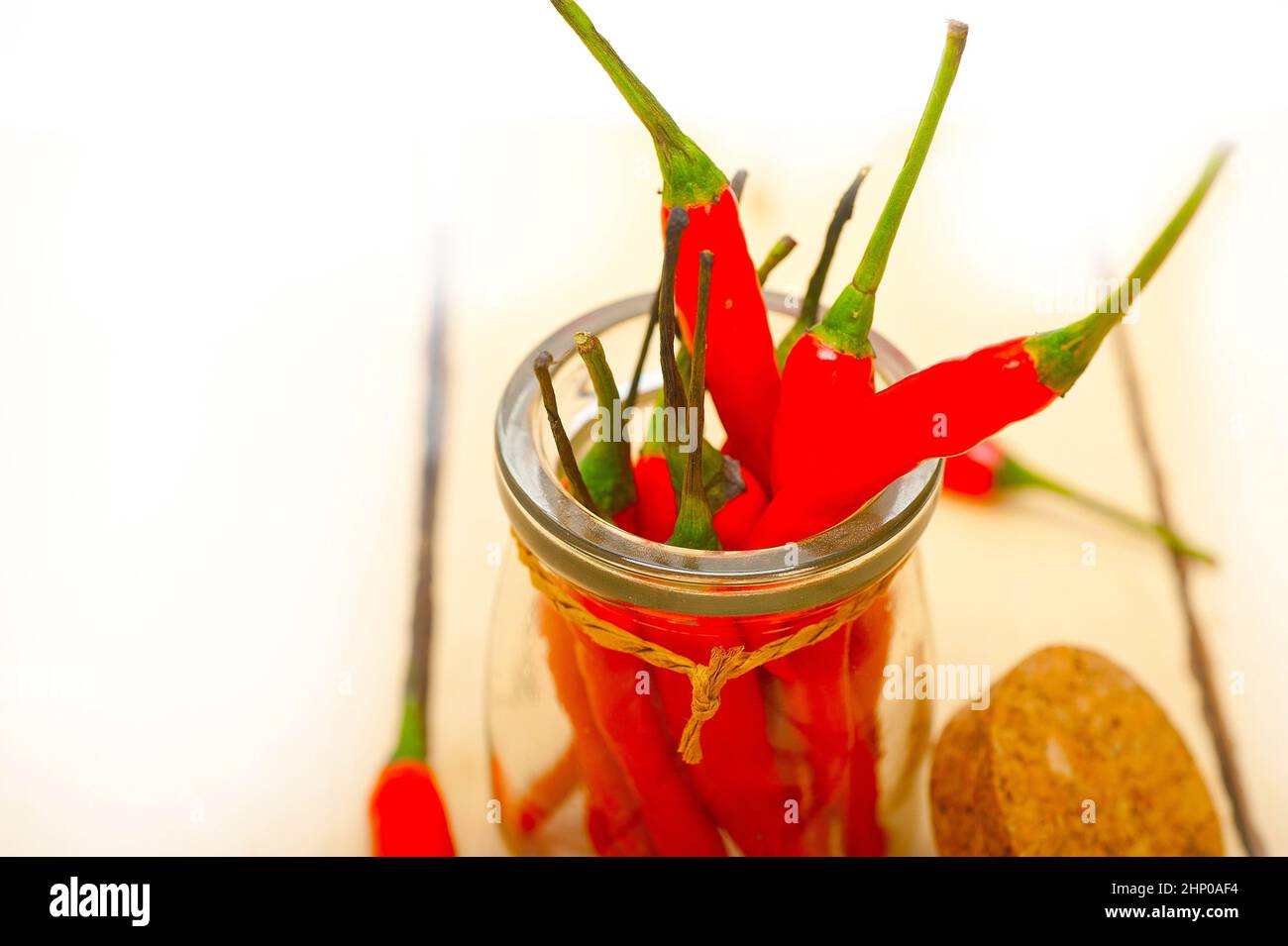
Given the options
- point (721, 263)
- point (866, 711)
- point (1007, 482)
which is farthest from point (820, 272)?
point (1007, 482)

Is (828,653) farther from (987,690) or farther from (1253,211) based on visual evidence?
(1253,211)

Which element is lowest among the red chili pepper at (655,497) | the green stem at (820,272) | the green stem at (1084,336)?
the red chili pepper at (655,497)

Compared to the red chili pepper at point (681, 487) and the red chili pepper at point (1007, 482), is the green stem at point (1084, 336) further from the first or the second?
the red chili pepper at point (1007, 482)

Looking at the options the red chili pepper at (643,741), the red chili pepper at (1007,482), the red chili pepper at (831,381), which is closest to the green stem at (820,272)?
the red chili pepper at (831,381)

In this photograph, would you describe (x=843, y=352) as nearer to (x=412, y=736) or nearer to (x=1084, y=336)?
(x=1084, y=336)

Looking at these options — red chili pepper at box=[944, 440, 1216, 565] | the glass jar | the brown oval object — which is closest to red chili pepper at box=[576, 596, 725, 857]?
the glass jar
